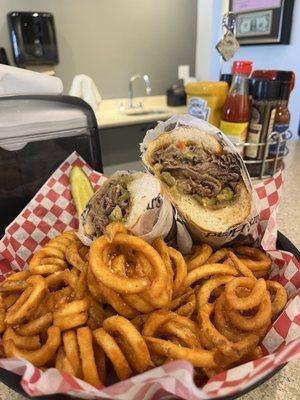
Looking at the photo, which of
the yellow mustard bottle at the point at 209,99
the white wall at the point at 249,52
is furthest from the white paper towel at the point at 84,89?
the yellow mustard bottle at the point at 209,99

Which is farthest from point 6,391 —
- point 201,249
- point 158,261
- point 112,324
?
point 201,249

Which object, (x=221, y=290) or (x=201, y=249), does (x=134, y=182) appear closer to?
(x=201, y=249)

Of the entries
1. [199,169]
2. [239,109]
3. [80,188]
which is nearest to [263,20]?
[239,109]

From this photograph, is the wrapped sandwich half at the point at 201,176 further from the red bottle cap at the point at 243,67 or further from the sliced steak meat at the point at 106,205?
the red bottle cap at the point at 243,67

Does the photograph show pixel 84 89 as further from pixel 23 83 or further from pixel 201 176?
pixel 201 176

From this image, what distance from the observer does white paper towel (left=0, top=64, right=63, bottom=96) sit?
3.14 feet

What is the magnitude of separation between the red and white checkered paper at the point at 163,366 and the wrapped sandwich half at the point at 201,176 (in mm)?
89

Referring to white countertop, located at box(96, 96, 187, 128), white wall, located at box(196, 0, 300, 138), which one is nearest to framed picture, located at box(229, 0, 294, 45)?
white wall, located at box(196, 0, 300, 138)

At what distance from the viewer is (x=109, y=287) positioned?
0.58 m

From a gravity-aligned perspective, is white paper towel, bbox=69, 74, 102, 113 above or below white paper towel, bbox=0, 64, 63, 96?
below

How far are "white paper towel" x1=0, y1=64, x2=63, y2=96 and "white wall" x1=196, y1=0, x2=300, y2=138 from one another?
6.04 ft

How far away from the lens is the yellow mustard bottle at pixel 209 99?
4.64 ft

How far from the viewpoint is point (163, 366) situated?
16.7 inches

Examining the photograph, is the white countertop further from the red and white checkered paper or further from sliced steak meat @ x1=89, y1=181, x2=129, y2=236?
sliced steak meat @ x1=89, y1=181, x2=129, y2=236
